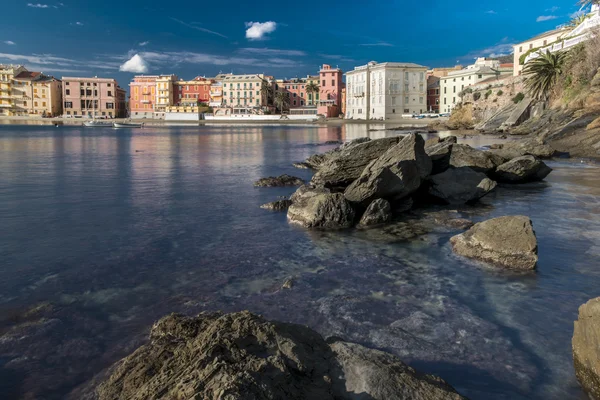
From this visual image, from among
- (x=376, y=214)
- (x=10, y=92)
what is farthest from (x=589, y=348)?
(x=10, y=92)

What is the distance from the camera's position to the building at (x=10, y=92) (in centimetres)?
12431

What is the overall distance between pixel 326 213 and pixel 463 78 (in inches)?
3880

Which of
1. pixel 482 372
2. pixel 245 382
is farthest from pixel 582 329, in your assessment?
pixel 245 382

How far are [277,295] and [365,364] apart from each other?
3362 millimetres

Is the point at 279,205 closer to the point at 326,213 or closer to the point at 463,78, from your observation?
the point at 326,213

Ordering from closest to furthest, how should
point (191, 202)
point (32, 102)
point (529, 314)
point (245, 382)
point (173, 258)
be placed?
1. point (245, 382)
2. point (529, 314)
3. point (173, 258)
4. point (191, 202)
5. point (32, 102)

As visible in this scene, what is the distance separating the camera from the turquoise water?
5414 millimetres

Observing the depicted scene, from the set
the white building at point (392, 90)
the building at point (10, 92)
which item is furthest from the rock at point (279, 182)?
the building at point (10, 92)

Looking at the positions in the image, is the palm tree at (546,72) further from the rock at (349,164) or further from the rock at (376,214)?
the rock at (376,214)

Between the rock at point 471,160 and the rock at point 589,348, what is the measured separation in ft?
43.9

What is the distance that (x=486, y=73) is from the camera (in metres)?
96.3

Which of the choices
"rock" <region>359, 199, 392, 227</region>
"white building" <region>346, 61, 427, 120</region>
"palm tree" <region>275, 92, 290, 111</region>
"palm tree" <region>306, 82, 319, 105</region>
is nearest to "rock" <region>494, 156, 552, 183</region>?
"rock" <region>359, 199, 392, 227</region>

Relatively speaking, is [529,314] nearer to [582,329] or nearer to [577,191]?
[582,329]

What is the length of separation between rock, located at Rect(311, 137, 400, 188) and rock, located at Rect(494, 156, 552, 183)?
20.5 feet
